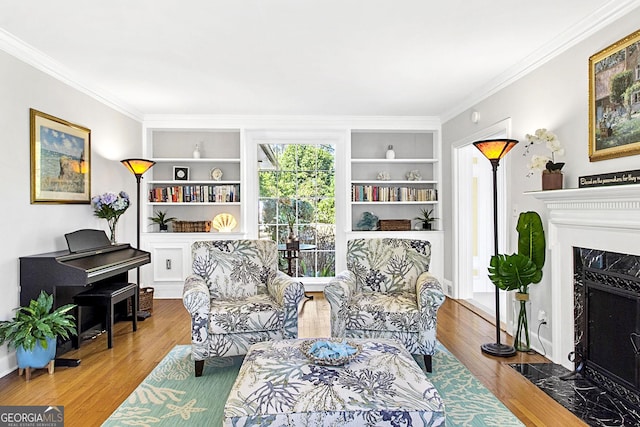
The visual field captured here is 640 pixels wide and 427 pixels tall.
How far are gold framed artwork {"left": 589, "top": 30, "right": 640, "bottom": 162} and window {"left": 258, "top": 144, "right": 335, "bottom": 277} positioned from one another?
3797 mm

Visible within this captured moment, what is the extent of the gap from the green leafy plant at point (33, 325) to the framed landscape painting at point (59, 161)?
35.1 inches

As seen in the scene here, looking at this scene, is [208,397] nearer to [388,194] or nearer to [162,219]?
[162,219]

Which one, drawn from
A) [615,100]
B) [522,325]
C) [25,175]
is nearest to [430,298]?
[522,325]

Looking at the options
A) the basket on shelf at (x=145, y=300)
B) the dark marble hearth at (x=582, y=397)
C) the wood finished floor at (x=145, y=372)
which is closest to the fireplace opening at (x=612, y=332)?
the dark marble hearth at (x=582, y=397)

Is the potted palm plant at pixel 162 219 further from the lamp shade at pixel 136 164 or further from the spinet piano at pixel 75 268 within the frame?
the spinet piano at pixel 75 268

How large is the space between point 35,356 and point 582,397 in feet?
12.0

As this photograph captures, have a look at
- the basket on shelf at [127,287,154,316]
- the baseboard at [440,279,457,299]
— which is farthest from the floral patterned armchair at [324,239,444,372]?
the basket on shelf at [127,287,154,316]

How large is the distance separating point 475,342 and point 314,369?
2.33m

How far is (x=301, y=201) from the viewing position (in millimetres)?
6484

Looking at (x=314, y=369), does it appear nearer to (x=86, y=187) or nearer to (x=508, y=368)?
(x=508, y=368)

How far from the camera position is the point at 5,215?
329 centimetres

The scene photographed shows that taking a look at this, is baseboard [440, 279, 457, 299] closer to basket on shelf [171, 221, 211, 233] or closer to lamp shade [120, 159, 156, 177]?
basket on shelf [171, 221, 211, 233]

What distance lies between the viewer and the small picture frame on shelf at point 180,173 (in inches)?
246

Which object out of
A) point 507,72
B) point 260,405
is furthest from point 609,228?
point 260,405
